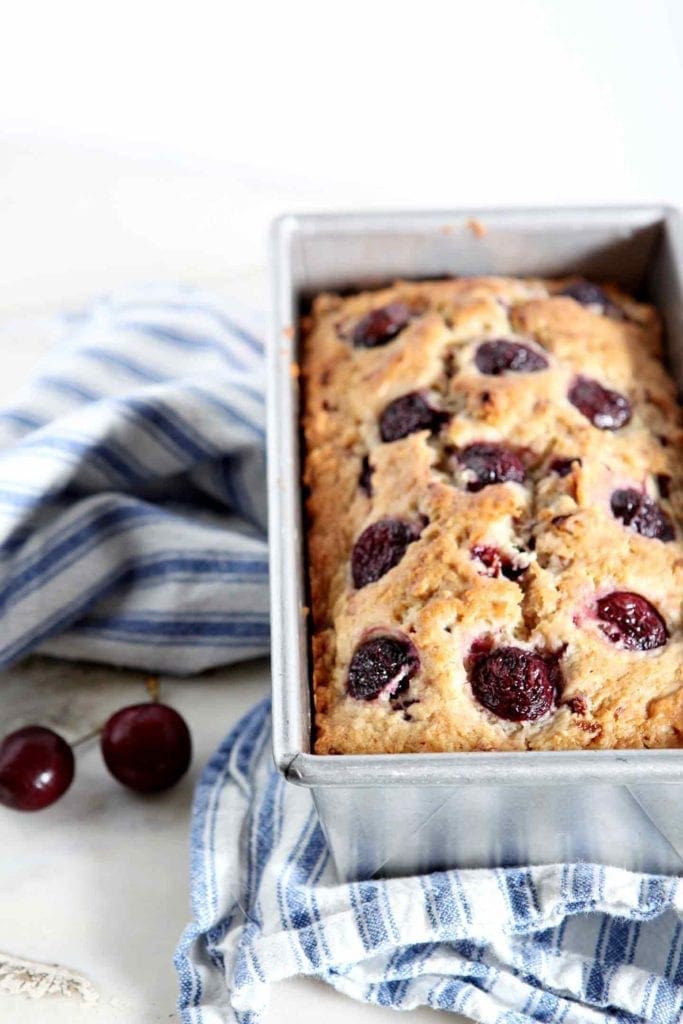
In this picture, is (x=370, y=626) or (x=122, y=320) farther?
(x=122, y=320)

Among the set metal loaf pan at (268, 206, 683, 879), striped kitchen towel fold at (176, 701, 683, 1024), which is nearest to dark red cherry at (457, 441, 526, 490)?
metal loaf pan at (268, 206, 683, 879)

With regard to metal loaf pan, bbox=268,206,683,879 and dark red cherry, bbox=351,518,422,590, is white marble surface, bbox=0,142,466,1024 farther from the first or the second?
dark red cherry, bbox=351,518,422,590

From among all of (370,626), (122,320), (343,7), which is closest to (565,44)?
(343,7)

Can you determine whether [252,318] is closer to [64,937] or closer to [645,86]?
[645,86]

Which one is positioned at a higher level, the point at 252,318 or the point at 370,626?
the point at 252,318

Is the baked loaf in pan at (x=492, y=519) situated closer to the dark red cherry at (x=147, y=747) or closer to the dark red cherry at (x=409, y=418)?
the dark red cherry at (x=409, y=418)

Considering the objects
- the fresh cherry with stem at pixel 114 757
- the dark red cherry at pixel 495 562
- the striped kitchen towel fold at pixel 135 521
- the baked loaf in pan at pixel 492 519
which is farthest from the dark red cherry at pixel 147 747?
the dark red cherry at pixel 495 562

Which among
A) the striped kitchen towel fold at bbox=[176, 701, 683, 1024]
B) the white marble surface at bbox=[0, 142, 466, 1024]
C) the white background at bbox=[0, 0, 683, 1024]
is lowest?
the striped kitchen towel fold at bbox=[176, 701, 683, 1024]
